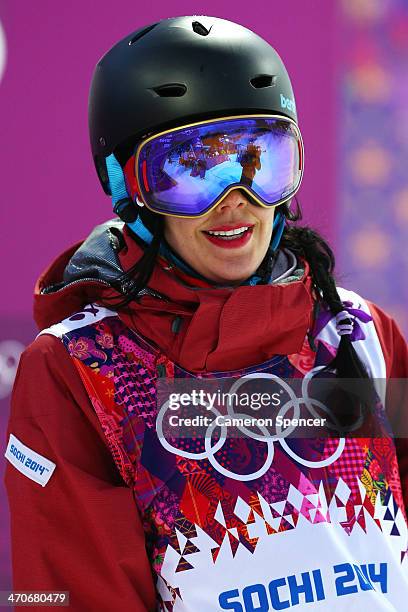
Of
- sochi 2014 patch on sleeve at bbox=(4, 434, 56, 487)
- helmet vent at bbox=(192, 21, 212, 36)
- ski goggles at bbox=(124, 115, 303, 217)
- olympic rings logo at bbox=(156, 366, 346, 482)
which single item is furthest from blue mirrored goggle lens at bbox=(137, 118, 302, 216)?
sochi 2014 patch on sleeve at bbox=(4, 434, 56, 487)

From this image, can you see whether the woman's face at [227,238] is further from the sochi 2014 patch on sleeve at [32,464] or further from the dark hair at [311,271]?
the sochi 2014 patch on sleeve at [32,464]

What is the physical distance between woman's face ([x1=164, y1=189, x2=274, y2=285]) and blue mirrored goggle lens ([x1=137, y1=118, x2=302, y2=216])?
0.12 ft

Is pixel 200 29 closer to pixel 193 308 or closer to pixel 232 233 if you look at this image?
pixel 232 233

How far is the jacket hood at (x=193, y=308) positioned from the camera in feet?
5.76

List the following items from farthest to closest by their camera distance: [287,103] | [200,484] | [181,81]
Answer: [287,103]
[181,81]
[200,484]

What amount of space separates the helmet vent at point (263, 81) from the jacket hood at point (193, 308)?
38 cm

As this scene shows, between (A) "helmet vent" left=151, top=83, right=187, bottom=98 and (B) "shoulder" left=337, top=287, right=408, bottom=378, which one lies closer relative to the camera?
(A) "helmet vent" left=151, top=83, right=187, bottom=98

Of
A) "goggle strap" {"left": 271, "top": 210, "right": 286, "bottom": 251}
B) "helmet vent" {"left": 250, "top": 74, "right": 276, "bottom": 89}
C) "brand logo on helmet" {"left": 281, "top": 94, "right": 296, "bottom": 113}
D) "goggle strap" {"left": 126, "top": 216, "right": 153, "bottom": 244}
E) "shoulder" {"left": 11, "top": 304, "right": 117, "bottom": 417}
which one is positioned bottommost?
"shoulder" {"left": 11, "top": 304, "right": 117, "bottom": 417}

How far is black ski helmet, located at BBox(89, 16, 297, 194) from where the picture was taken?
1.80 metres

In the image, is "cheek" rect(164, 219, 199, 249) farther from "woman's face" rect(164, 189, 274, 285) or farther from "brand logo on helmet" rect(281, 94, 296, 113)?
"brand logo on helmet" rect(281, 94, 296, 113)

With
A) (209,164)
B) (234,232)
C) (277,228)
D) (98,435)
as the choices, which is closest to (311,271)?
(277,228)

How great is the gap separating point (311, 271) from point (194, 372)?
0.37 meters

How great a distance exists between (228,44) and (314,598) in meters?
1.09

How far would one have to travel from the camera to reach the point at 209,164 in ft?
5.84
